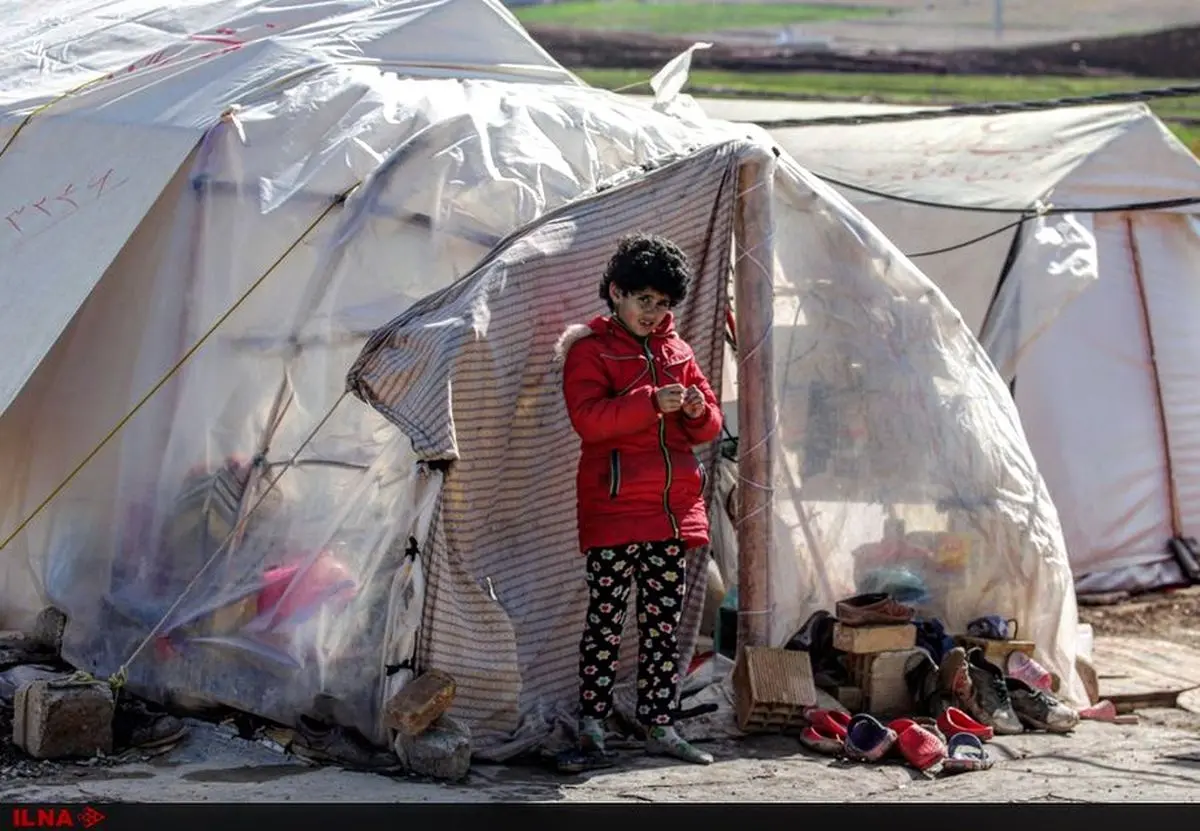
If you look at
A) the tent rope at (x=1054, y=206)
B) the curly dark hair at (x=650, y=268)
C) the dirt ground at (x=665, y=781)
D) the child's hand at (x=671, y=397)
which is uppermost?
the tent rope at (x=1054, y=206)

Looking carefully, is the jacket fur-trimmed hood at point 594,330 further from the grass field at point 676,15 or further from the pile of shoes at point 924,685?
the grass field at point 676,15

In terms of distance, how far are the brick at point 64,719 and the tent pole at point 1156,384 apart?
619cm

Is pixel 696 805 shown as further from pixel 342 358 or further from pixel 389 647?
pixel 342 358

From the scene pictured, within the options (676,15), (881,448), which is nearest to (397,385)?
(881,448)

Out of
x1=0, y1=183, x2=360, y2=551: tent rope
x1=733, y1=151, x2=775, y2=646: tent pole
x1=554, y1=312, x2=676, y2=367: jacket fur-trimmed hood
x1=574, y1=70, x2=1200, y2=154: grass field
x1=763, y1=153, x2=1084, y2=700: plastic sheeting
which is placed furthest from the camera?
x1=574, y1=70, x2=1200, y2=154: grass field

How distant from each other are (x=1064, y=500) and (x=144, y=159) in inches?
199

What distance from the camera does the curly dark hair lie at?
240 inches

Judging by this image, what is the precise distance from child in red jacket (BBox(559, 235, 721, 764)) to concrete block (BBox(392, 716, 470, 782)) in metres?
0.42

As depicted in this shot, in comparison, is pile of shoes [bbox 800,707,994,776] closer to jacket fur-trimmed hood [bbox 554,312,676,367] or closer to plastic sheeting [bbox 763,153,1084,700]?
plastic sheeting [bbox 763,153,1084,700]

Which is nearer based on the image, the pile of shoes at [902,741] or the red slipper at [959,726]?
the pile of shoes at [902,741]

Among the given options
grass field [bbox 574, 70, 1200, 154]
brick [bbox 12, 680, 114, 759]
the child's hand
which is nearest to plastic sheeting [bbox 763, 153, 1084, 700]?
the child's hand

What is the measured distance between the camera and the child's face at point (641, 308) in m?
6.14

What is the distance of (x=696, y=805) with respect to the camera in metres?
5.57

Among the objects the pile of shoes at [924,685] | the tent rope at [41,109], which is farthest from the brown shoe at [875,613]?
the tent rope at [41,109]
